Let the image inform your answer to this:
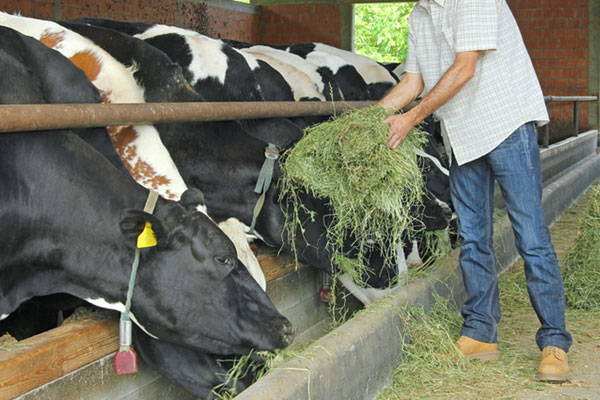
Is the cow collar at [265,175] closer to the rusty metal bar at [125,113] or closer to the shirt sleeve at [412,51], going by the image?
the rusty metal bar at [125,113]

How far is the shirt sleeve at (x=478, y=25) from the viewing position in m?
3.43

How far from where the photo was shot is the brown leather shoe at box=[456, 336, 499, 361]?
382 cm

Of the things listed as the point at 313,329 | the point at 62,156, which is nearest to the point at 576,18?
the point at 313,329

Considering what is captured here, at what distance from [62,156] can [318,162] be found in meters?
1.29

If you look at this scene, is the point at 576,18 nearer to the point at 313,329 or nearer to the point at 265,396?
the point at 313,329

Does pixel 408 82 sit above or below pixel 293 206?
above

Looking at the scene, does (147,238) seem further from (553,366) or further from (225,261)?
(553,366)

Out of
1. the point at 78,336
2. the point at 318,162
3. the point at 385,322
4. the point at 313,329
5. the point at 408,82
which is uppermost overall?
the point at 408,82

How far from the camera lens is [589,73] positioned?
17.3 meters

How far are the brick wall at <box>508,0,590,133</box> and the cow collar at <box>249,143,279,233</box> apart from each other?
14.7m

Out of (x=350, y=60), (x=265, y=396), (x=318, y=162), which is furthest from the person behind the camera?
(x=350, y=60)

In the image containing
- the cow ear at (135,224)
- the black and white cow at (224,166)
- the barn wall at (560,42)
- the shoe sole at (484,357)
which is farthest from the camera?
the barn wall at (560,42)

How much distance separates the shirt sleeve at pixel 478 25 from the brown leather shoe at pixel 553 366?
4.77ft

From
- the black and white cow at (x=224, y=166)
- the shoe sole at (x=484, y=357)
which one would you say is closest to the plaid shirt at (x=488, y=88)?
the black and white cow at (x=224, y=166)
